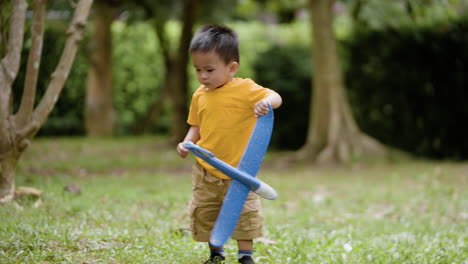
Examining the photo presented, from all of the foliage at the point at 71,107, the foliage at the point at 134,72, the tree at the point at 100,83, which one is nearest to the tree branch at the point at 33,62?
the foliage at the point at 71,107

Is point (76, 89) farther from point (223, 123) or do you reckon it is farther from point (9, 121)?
point (223, 123)

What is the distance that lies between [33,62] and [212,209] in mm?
2514

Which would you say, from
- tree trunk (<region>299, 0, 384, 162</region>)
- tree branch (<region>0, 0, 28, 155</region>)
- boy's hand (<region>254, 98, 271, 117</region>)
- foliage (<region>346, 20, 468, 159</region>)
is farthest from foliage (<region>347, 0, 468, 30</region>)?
boy's hand (<region>254, 98, 271, 117</region>)

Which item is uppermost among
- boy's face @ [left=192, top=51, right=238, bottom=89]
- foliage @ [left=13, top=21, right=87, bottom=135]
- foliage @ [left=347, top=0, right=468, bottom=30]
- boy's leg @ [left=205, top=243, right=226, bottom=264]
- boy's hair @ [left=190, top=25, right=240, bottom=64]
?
foliage @ [left=347, top=0, right=468, bottom=30]

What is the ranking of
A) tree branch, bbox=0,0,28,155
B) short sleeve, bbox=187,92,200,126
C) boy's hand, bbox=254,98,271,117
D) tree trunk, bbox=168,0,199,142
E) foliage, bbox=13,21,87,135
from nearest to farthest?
1. boy's hand, bbox=254,98,271,117
2. short sleeve, bbox=187,92,200,126
3. tree branch, bbox=0,0,28,155
4. tree trunk, bbox=168,0,199,142
5. foliage, bbox=13,21,87,135

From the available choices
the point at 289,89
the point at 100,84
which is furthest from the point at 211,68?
the point at 100,84

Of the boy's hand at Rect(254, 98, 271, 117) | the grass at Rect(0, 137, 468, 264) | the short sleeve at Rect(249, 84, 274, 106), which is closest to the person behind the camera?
the boy's hand at Rect(254, 98, 271, 117)

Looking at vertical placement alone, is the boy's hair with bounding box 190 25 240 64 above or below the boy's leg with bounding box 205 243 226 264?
above

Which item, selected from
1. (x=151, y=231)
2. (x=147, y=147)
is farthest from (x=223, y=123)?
(x=147, y=147)

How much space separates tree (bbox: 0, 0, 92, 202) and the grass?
44cm

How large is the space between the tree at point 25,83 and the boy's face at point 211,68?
91.4 inches

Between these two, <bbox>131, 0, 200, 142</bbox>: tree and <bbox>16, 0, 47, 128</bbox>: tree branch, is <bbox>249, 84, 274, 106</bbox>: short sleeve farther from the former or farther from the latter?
<bbox>131, 0, 200, 142</bbox>: tree

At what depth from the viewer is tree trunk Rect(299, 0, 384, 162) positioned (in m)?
10.9

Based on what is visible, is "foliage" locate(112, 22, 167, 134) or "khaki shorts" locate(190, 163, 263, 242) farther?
"foliage" locate(112, 22, 167, 134)
